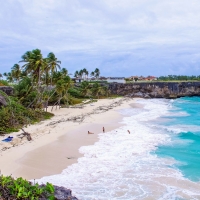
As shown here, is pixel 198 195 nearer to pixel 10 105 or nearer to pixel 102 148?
pixel 102 148

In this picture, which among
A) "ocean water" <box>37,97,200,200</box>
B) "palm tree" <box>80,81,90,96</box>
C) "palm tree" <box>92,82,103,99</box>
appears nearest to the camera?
"ocean water" <box>37,97,200,200</box>

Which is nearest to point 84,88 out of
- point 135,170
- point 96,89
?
point 96,89

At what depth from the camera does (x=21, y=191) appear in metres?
7.04

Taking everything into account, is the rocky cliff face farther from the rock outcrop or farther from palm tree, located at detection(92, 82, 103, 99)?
the rock outcrop

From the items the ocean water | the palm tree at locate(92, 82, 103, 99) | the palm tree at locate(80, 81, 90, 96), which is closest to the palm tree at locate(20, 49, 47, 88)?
the ocean water

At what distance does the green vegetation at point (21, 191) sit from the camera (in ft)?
22.8

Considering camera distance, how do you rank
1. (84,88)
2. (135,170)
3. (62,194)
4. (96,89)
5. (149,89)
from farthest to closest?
(149,89), (96,89), (84,88), (135,170), (62,194)

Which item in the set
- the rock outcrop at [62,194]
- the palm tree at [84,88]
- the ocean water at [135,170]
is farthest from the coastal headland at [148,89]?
the rock outcrop at [62,194]


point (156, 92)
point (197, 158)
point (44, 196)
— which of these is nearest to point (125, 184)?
point (44, 196)

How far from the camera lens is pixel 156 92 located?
8862 cm

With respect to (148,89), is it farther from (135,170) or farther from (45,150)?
(135,170)

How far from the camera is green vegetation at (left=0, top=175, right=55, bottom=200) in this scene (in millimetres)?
6945

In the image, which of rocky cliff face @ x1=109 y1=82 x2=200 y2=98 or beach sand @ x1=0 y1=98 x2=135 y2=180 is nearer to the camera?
beach sand @ x1=0 y1=98 x2=135 y2=180

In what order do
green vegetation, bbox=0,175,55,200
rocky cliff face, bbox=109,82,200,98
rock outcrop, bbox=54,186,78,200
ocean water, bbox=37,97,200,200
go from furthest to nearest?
rocky cliff face, bbox=109,82,200,98
ocean water, bbox=37,97,200,200
rock outcrop, bbox=54,186,78,200
green vegetation, bbox=0,175,55,200
